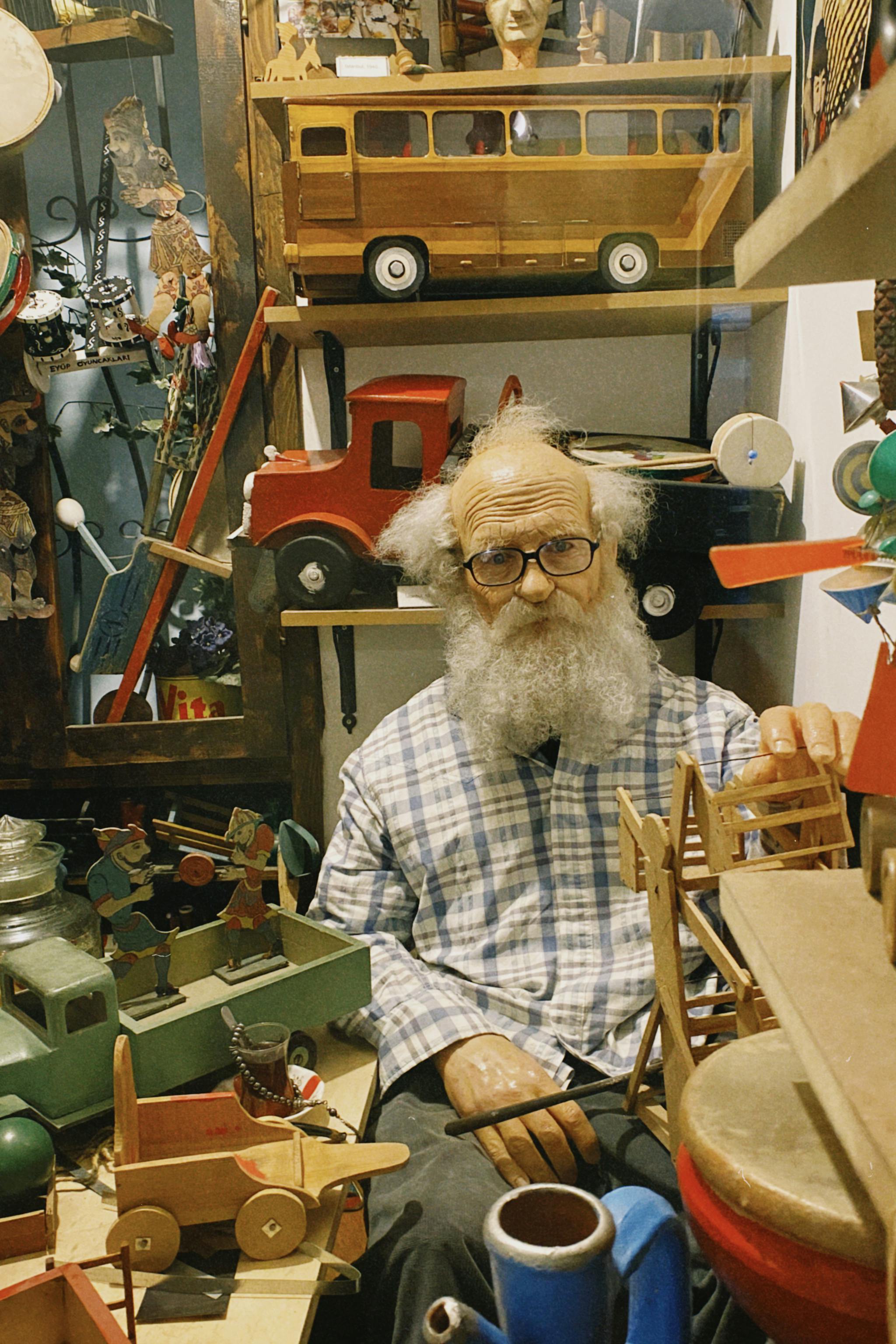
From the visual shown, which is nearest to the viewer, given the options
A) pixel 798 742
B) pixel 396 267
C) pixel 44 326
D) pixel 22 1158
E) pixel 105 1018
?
pixel 798 742

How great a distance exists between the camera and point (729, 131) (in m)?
1.25

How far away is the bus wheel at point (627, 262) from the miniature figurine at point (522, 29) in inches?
9.6

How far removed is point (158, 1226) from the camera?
0.88m

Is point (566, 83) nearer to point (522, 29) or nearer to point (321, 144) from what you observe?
point (522, 29)

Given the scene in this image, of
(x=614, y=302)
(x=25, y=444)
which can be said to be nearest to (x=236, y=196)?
(x=25, y=444)

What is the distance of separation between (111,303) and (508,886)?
0.96 meters

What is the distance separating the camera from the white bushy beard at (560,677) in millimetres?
1313

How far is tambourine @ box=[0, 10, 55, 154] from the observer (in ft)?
4.63

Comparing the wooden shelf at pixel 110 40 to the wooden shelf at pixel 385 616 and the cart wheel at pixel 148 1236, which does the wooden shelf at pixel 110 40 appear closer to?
the wooden shelf at pixel 385 616

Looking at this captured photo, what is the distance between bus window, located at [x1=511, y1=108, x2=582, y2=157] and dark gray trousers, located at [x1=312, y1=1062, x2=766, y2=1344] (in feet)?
3.66

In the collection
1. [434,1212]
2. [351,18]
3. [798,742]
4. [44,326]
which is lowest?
[434,1212]

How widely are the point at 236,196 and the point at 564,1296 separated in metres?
1.47

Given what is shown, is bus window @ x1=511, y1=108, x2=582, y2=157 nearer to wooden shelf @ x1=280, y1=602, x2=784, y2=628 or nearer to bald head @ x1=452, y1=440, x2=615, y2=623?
bald head @ x1=452, y1=440, x2=615, y2=623

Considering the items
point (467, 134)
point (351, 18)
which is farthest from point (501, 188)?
point (351, 18)
